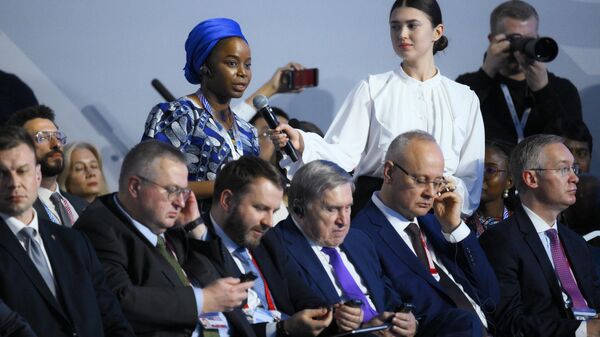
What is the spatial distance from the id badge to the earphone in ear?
51.7 inches

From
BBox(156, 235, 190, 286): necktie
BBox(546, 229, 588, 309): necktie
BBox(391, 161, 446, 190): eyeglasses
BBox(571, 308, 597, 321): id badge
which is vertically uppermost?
BBox(156, 235, 190, 286): necktie

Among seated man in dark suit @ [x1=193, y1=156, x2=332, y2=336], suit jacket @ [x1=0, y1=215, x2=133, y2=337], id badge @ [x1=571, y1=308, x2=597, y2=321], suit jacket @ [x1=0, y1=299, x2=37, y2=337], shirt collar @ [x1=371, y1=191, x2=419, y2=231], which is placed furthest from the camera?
id badge @ [x1=571, y1=308, x2=597, y2=321]

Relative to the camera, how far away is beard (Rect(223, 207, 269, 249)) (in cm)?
379

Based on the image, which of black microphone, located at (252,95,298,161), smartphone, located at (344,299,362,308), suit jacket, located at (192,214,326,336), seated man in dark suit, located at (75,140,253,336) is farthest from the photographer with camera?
seated man in dark suit, located at (75,140,253,336)

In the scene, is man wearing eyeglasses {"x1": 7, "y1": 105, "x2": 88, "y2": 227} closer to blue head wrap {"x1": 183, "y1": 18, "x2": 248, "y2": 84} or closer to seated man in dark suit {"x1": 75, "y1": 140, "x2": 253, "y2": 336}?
blue head wrap {"x1": 183, "y1": 18, "x2": 248, "y2": 84}

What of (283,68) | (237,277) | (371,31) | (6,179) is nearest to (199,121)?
(237,277)

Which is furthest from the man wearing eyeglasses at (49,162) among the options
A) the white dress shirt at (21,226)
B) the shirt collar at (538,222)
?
the shirt collar at (538,222)

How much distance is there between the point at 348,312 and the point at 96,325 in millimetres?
861

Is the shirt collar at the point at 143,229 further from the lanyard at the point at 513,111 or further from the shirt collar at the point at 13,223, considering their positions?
the lanyard at the point at 513,111

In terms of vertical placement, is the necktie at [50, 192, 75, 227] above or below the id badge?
above

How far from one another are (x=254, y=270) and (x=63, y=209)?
98 centimetres

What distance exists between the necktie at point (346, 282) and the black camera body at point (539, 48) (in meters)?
1.81

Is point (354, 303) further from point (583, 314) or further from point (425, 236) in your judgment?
point (583, 314)

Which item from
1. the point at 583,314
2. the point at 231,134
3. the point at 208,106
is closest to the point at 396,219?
the point at 231,134
